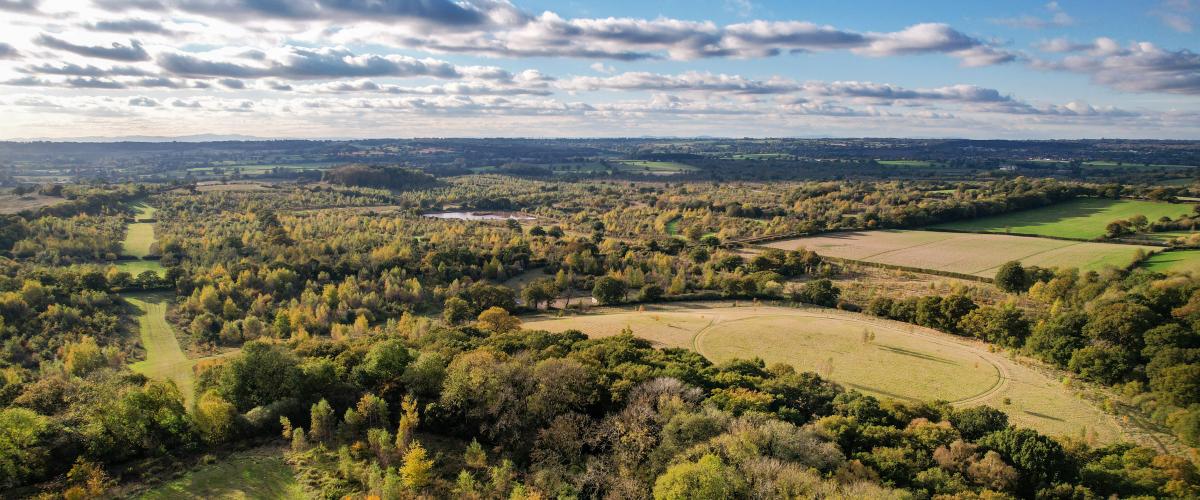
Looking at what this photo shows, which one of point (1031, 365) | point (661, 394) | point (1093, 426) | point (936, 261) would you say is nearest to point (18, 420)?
point (661, 394)

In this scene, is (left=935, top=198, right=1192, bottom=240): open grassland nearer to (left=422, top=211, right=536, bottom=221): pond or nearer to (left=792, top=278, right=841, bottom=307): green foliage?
(left=792, top=278, right=841, bottom=307): green foliage

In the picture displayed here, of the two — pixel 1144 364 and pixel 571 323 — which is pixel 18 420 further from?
pixel 1144 364

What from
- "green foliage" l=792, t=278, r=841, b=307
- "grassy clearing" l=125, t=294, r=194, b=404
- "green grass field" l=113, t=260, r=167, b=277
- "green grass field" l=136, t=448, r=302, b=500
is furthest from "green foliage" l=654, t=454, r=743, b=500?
"green grass field" l=113, t=260, r=167, b=277

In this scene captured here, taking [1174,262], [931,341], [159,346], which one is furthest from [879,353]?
[159,346]

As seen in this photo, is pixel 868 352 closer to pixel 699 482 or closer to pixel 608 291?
pixel 608 291

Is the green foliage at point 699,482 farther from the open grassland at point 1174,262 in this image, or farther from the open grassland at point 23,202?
the open grassland at point 23,202
